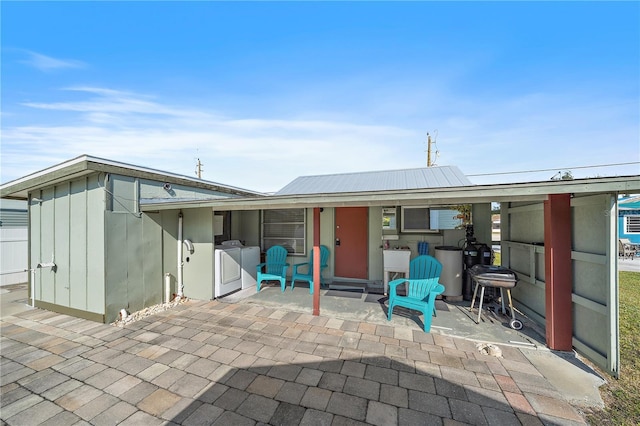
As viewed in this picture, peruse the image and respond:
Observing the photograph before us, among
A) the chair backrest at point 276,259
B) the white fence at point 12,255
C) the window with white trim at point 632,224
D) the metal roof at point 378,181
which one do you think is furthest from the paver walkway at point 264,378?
the window with white trim at point 632,224

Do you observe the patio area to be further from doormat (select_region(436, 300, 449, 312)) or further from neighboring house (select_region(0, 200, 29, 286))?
neighboring house (select_region(0, 200, 29, 286))

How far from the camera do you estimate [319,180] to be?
8.25 meters

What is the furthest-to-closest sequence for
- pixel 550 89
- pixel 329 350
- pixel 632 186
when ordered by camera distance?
pixel 550 89 → pixel 329 350 → pixel 632 186

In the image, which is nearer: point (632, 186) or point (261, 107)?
point (632, 186)

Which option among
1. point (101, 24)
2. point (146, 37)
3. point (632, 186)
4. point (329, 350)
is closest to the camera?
point (632, 186)

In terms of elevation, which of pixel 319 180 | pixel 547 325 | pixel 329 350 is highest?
pixel 319 180

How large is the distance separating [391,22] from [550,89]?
4.69 metres

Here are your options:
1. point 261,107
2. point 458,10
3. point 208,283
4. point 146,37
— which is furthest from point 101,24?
point 458,10

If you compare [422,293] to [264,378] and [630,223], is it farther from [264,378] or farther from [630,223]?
[630,223]

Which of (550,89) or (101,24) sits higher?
(101,24)

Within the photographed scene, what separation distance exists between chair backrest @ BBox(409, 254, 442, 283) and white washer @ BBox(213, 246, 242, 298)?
346 cm

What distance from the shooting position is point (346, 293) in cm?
511

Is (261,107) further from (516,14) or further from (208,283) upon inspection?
(516,14)

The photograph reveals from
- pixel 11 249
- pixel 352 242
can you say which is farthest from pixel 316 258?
pixel 11 249
